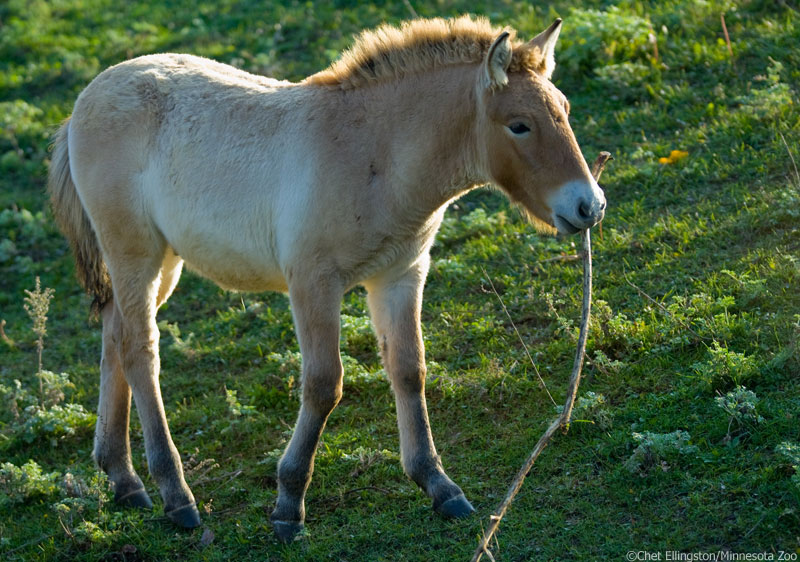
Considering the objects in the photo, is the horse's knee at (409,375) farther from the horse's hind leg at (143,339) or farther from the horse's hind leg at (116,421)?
the horse's hind leg at (116,421)

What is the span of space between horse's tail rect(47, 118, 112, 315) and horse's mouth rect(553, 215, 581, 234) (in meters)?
3.21

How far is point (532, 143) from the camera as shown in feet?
14.9

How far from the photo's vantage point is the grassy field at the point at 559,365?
484cm

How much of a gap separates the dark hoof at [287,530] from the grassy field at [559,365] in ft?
0.29

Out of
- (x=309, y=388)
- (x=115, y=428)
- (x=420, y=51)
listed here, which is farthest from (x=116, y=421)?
(x=420, y=51)

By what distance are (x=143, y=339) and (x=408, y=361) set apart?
5.75ft

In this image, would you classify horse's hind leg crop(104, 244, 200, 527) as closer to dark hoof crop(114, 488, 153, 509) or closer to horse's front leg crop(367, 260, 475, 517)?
dark hoof crop(114, 488, 153, 509)

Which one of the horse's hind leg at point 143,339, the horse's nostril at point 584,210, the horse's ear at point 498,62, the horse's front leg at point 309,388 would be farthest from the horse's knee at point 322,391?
the horse's ear at point 498,62

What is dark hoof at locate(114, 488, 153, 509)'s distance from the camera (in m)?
5.73

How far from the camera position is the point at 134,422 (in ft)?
22.4

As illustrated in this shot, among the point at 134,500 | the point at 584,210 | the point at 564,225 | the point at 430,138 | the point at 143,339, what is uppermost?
the point at 430,138

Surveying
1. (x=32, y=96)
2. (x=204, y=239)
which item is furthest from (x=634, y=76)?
(x=32, y=96)

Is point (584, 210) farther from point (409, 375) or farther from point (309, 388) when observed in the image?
point (309, 388)

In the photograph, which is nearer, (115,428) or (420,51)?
(420,51)
